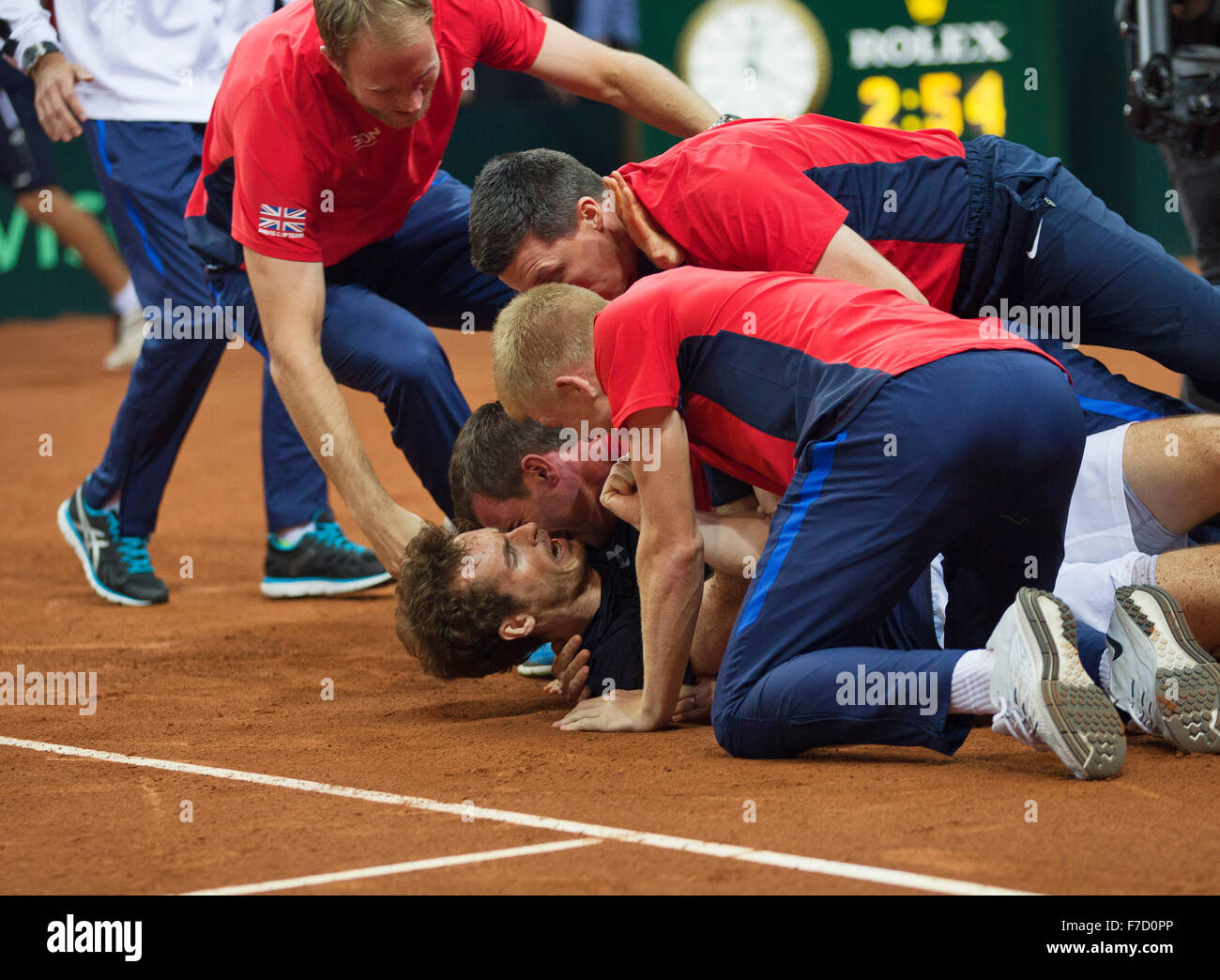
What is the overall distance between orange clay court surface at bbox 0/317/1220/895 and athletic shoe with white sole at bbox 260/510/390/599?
0.65 m

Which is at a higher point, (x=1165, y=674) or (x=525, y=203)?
(x=525, y=203)

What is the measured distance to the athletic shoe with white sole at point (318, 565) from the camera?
5855mm

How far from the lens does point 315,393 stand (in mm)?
4156

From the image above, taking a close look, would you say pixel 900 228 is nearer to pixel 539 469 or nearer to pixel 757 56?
pixel 539 469

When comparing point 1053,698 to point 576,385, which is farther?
point 576,385

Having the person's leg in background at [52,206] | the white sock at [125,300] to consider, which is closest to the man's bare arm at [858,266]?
the person's leg in background at [52,206]

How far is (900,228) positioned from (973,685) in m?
1.33

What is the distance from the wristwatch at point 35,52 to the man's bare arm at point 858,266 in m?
3.67

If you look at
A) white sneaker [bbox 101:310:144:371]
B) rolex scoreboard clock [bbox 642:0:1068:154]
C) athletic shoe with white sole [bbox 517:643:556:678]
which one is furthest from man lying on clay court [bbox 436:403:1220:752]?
rolex scoreboard clock [bbox 642:0:1068:154]

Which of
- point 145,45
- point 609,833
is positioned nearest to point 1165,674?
point 609,833

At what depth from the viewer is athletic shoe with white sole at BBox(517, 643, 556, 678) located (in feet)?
14.8

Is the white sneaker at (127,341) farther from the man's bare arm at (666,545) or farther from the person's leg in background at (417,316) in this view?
the man's bare arm at (666,545)

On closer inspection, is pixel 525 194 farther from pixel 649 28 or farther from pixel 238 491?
pixel 649 28

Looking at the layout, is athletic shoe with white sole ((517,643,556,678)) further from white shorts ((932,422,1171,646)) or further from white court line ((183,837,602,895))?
white court line ((183,837,602,895))
